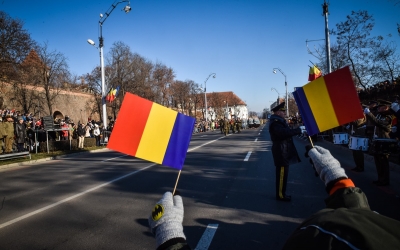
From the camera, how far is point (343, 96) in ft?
11.7

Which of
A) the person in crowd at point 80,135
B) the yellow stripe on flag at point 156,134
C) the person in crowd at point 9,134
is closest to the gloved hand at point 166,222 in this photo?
the yellow stripe on flag at point 156,134

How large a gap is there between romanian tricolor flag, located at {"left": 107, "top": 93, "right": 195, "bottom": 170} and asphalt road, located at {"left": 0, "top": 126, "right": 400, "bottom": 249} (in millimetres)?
1516

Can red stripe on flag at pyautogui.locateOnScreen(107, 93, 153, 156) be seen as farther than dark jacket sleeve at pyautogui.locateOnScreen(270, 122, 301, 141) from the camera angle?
No

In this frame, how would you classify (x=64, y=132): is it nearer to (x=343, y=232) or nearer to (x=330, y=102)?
(x=330, y=102)

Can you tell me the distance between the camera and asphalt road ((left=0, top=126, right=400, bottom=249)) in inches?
148

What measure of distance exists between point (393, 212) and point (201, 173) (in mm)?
5105

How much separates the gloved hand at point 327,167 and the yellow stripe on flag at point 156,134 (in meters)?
1.41

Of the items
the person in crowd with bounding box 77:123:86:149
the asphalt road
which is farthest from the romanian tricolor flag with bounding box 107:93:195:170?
the person in crowd with bounding box 77:123:86:149

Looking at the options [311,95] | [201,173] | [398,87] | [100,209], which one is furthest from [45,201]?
[398,87]

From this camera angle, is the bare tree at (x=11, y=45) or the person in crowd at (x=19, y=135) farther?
the bare tree at (x=11, y=45)

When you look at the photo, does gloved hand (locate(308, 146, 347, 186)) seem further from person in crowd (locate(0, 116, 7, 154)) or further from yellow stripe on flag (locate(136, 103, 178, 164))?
person in crowd (locate(0, 116, 7, 154))

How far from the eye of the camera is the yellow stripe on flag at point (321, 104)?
3.69 metres

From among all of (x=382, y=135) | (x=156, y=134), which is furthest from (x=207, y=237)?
(x=382, y=135)

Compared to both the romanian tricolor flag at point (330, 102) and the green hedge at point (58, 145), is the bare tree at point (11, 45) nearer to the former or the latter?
the green hedge at point (58, 145)
